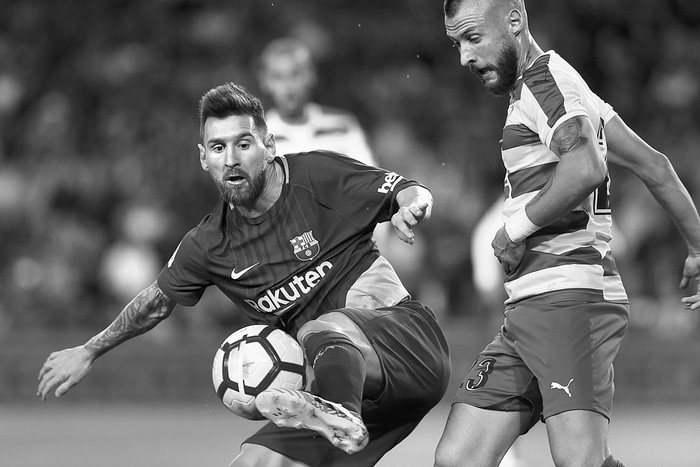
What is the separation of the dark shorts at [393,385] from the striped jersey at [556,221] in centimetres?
48

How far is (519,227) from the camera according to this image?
423cm

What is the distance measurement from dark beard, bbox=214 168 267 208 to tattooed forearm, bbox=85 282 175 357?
59cm

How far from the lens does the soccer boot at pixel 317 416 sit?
3.89m

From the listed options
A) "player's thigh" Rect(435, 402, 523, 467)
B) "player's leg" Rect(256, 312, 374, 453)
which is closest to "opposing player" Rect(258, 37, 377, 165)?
"player's leg" Rect(256, 312, 374, 453)

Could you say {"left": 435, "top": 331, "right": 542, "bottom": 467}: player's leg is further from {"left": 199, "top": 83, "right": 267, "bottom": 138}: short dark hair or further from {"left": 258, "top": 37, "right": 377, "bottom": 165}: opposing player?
{"left": 258, "top": 37, "right": 377, "bottom": 165}: opposing player

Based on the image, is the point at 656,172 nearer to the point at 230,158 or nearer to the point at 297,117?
Result: the point at 230,158

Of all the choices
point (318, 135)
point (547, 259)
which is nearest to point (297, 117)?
point (318, 135)

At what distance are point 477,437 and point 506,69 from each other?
1.38m

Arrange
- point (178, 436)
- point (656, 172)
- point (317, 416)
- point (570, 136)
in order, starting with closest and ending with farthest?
point (317, 416)
point (570, 136)
point (656, 172)
point (178, 436)

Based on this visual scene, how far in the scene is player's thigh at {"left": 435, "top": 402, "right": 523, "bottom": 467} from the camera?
174 inches

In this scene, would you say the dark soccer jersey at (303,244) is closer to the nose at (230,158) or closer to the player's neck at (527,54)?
the nose at (230,158)

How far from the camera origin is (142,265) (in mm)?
11633

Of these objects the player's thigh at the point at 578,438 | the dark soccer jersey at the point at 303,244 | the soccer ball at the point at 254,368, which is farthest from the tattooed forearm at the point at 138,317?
the player's thigh at the point at 578,438

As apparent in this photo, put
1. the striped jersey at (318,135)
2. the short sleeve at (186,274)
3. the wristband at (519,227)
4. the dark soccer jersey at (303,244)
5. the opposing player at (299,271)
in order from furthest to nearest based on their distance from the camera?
the striped jersey at (318,135), the short sleeve at (186,274), the dark soccer jersey at (303,244), the opposing player at (299,271), the wristband at (519,227)
